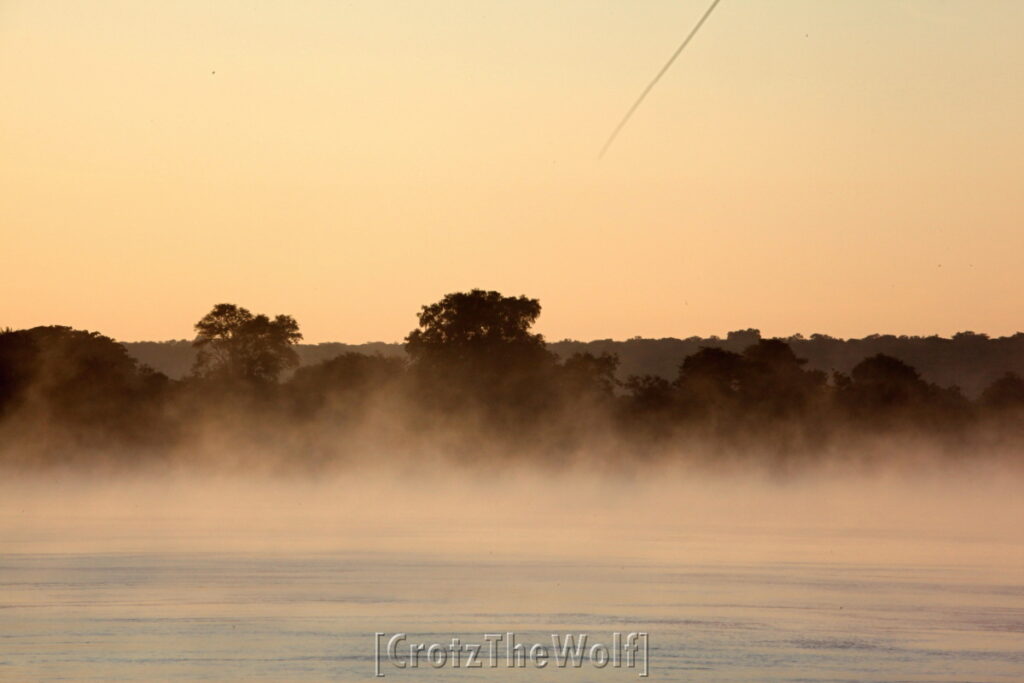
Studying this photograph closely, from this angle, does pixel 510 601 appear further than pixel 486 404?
No

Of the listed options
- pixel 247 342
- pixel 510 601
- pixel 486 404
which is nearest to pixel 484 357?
pixel 486 404

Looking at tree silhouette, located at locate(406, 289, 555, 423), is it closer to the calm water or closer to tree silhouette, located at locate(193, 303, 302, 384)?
tree silhouette, located at locate(193, 303, 302, 384)

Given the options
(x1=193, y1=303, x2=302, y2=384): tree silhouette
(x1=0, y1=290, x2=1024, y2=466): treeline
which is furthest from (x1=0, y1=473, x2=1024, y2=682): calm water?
(x1=193, y1=303, x2=302, y2=384): tree silhouette

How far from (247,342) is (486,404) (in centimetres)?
2402

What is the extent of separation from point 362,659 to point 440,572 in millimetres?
12893

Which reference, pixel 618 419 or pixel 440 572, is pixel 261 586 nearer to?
pixel 440 572

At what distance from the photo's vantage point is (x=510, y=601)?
33219 mm

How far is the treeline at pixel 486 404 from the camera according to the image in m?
129

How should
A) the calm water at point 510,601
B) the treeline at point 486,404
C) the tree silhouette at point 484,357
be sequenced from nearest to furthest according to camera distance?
the calm water at point 510,601 < the treeline at point 486,404 < the tree silhouette at point 484,357

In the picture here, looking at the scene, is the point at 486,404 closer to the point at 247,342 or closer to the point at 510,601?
the point at 247,342

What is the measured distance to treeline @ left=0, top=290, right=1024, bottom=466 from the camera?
12912 cm

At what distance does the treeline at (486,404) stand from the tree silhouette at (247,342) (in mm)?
942

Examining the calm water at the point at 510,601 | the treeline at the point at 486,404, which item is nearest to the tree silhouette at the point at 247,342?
the treeline at the point at 486,404

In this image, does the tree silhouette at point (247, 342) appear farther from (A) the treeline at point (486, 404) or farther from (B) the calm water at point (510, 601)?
(B) the calm water at point (510, 601)
